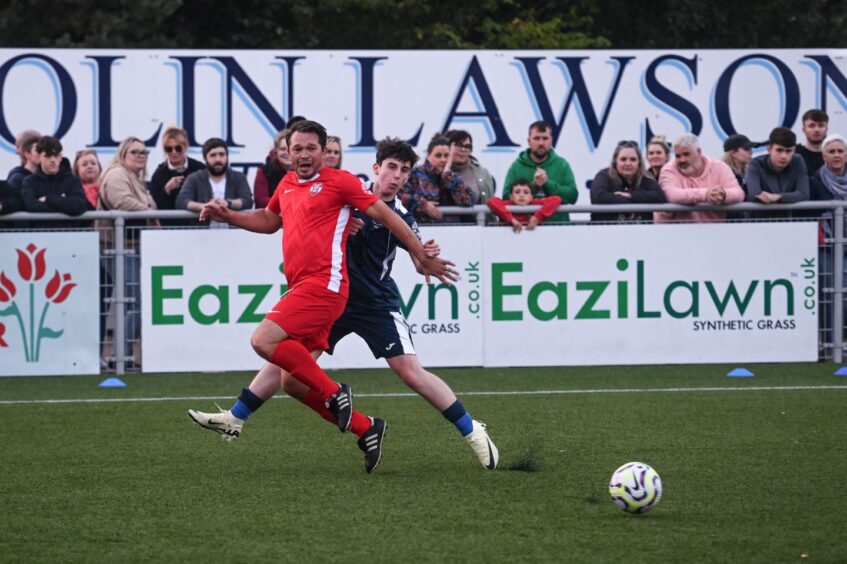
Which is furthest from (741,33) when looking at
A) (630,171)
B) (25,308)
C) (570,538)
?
(570,538)

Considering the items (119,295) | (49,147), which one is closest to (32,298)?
(119,295)

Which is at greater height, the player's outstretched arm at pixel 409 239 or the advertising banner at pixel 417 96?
the advertising banner at pixel 417 96

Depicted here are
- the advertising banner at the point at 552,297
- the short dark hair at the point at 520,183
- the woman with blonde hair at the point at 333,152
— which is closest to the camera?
the woman with blonde hair at the point at 333,152

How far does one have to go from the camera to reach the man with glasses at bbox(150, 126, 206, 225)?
519 inches

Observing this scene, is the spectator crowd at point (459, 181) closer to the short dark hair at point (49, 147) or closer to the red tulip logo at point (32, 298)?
the short dark hair at point (49, 147)

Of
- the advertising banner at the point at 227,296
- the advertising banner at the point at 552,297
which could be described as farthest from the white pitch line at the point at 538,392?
the advertising banner at the point at 552,297

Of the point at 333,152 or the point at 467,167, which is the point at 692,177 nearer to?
the point at 467,167

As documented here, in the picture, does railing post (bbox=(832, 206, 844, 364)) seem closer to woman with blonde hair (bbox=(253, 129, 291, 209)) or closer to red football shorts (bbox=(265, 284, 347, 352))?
woman with blonde hair (bbox=(253, 129, 291, 209))

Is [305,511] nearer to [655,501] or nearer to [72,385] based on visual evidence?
[655,501]

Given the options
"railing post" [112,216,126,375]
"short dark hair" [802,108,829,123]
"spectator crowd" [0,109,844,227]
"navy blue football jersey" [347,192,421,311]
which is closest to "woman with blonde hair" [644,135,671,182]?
"spectator crowd" [0,109,844,227]

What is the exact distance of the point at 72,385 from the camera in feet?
39.9

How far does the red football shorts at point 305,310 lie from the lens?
25.3 feet

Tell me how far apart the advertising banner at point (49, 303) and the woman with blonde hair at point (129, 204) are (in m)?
0.21

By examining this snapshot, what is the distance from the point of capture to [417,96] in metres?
16.5
